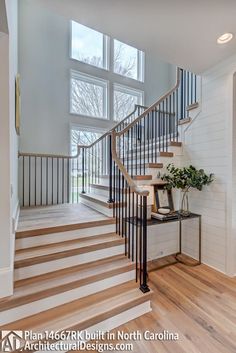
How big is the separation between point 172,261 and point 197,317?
1262mm

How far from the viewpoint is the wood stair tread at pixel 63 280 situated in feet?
5.61

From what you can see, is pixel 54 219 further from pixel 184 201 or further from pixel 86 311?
pixel 184 201

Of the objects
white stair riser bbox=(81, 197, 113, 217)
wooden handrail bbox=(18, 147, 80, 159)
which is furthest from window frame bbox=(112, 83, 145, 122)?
white stair riser bbox=(81, 197, 113, 217)

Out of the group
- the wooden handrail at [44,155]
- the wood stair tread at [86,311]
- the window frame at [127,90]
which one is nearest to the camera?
the wood stair tread at [86,311]

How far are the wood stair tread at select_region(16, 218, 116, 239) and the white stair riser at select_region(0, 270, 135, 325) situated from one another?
27.3 inches

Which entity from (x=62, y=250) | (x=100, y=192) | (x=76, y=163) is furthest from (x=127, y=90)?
(x=62, y=250)

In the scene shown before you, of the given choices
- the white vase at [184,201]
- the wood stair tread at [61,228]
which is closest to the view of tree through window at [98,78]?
the white vase at [184,201]

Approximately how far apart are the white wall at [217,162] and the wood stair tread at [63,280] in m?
1.45

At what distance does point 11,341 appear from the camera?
4.96 ft

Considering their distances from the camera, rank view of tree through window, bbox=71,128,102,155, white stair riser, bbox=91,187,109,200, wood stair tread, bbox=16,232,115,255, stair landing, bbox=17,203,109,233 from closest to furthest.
A: wood stair tread, bbox=16,232,115,255
stair landing, bbox=17,203,109,233
white stair riser, bbox=91,187,109,200
view of tree through window, bbox=71,128,102,155

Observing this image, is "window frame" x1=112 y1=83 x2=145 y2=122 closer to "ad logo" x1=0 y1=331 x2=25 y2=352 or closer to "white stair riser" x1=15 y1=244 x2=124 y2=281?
"white stair riser" x1=15 y1=244 x2=124 y2=281

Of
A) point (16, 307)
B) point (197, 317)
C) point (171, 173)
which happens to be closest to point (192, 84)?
point (171, 173)

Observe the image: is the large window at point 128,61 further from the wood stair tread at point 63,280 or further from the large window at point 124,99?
the wood stair tread at point 63,280

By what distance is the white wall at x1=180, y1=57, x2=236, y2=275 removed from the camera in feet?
9.03
